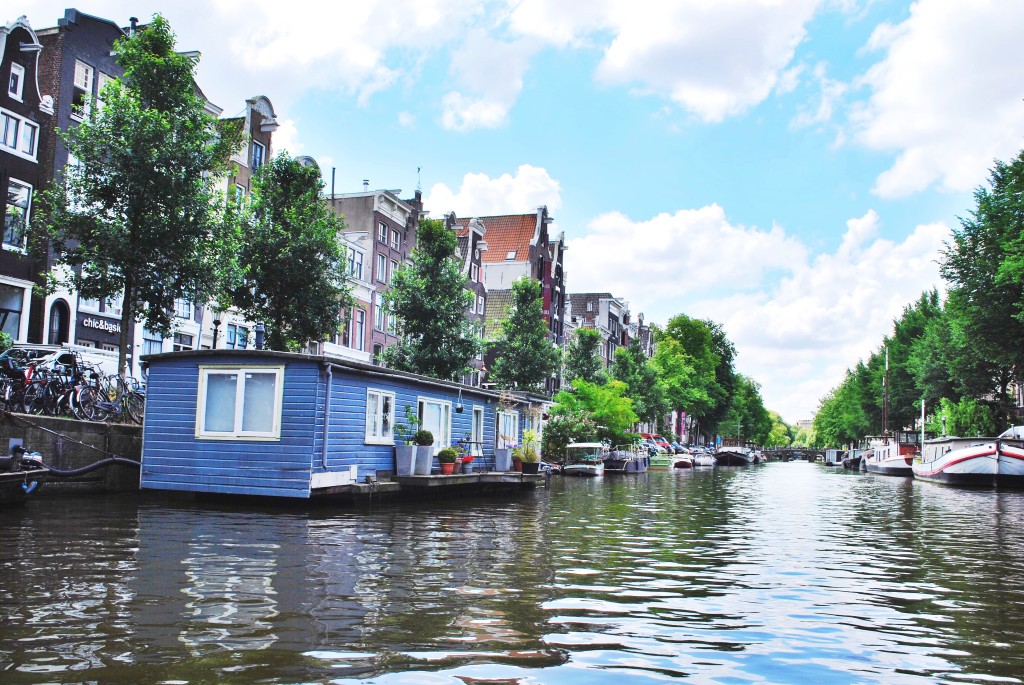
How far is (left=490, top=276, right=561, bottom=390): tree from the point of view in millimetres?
61344

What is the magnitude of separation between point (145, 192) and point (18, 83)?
1190cm

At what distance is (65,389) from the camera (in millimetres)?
25438

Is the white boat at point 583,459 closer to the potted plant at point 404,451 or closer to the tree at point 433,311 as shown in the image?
the tree at point 433,311

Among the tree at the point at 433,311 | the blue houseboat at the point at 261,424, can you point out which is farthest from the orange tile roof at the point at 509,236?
the blue houseboat at the point at 261,424

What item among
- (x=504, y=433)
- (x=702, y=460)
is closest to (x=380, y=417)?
(x=504, y=433)

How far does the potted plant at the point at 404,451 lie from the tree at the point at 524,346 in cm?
3292

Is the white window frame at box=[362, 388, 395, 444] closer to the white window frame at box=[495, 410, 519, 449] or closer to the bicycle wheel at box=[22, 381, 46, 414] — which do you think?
the bicycle wheel at box=[22, 381, 46, 414]

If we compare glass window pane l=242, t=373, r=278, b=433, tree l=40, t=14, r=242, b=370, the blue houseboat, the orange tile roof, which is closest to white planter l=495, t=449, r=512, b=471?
the blue houseboat

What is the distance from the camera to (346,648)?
8156 mm

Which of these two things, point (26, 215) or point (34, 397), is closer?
point (34, 397)

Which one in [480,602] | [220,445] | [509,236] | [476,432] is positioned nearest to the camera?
[480,602]

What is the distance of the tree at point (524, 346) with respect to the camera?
61.3 meters

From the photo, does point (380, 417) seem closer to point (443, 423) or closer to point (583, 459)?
point (443, 423)

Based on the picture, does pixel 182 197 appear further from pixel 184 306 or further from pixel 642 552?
pixel 642 552
